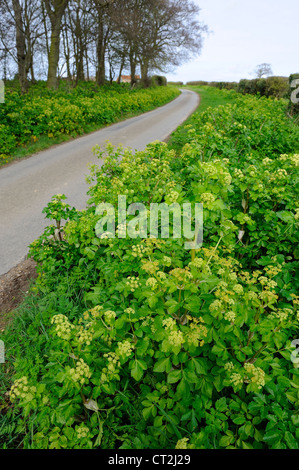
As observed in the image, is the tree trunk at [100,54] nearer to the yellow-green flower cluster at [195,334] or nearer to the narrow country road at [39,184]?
the narrow country road at [39,184]

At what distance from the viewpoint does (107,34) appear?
1909cm

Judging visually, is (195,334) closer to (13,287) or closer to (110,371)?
(110,371)

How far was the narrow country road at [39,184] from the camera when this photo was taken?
14.5 ft

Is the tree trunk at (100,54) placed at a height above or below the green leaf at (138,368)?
above

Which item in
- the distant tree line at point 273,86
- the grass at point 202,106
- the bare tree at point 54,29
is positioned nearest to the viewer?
the grass at point 202,106

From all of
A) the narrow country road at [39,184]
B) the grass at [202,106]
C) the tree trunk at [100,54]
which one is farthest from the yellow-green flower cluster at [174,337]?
the tree trunk at [100,54]

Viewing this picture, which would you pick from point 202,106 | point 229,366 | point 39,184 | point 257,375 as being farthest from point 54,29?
point 257,375

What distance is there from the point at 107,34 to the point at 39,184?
17933 millimetres

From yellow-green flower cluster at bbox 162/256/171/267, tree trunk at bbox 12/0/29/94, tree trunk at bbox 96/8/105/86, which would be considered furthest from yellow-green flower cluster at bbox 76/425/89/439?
tree trunk at bbox 96/8/105/86

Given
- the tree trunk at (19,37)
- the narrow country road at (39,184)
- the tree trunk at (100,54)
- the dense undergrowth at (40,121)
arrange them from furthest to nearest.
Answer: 1. the tree trunk at (100,54)
2. the tree trunk at (19,37)
3. the dense undergrowth at (40,121)
4. the narrow country road at (39,184)

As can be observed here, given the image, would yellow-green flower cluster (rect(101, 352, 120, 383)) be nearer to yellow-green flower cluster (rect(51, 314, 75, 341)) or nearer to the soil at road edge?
yellow-green flower cluster (rect(51, 314, 75, 341))

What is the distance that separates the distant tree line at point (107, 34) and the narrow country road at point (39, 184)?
7021 millimetres

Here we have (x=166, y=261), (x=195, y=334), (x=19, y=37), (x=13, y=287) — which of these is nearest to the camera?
(x=195, y=334)
